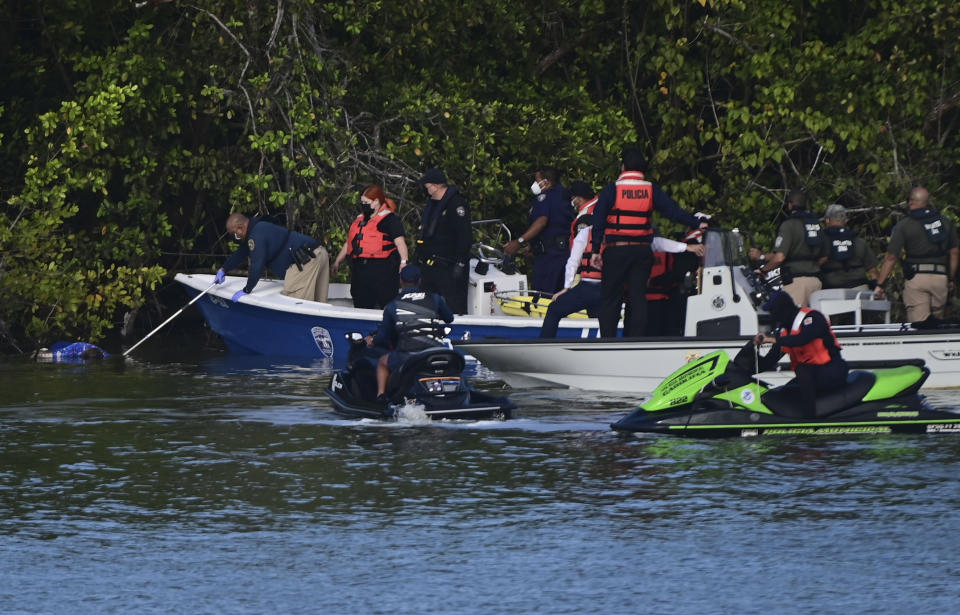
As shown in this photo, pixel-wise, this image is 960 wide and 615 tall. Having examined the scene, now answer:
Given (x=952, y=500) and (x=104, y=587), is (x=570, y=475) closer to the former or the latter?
(x=952, y=500)

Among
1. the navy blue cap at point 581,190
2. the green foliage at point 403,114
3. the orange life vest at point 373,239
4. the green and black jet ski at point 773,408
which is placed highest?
the green foliage at point 403,114

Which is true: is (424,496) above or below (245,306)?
below

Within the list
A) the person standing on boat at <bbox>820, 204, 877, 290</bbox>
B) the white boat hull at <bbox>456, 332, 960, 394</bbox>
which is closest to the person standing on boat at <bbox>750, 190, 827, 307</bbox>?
the person standing on boat at <bbox>820, 204, 877, 290</bbox>

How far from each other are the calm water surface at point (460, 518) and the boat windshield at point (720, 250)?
6.44ft

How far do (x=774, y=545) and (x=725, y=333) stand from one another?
19.1 ft

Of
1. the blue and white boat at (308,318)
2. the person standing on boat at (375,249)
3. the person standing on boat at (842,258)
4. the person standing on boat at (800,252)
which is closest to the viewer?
the person standing on boat at (800,252)

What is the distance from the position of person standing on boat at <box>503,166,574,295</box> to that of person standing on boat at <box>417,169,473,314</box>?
566 mm

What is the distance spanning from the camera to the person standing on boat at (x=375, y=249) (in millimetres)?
16128

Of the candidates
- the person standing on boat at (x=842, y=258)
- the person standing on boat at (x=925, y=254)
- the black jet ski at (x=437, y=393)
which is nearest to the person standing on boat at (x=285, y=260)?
the black jet ski at (x=437, y=393)

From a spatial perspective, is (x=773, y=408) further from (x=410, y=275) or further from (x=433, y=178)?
(x=433, y=178)

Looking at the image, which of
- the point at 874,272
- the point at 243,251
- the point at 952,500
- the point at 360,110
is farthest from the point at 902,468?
the point at 360,110

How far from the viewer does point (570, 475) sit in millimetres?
9102

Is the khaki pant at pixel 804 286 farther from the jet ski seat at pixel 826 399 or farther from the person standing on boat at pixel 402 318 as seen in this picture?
the person standing on boat at pixel 402 318

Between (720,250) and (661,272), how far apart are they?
74 cm
